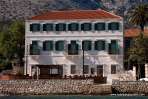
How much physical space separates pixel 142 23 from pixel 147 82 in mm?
27940

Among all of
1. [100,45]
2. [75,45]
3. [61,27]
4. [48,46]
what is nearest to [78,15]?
[61,27]

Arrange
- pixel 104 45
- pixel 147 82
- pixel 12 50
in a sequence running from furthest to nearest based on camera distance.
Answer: pixel 12 50, pixel 104 45, pixel 147 82

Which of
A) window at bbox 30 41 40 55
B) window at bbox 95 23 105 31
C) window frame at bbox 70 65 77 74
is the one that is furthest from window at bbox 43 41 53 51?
window at bbox 95 23 105 31

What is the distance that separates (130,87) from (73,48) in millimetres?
17821

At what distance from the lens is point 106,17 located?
88.6m

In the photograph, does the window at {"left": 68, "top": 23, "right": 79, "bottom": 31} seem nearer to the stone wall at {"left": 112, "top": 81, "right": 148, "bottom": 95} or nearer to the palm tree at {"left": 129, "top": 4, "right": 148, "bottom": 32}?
the palm tree at {"left": 129, "top": 4, "right": 148, "bottom": 32}

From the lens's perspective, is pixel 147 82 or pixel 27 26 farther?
pixel 27 26

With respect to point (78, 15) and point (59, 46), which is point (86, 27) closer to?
point (78, 15)

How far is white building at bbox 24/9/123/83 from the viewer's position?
286 ft

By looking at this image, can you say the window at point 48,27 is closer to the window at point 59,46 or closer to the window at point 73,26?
the window at point 59,46

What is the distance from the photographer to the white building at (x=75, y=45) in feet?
286

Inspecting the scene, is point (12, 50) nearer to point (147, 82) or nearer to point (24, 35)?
point (24, 35)

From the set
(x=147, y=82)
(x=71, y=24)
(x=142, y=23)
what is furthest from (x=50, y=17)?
(x=147, y=82)

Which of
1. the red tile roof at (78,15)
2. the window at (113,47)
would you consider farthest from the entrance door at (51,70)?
the window at (113,47)
